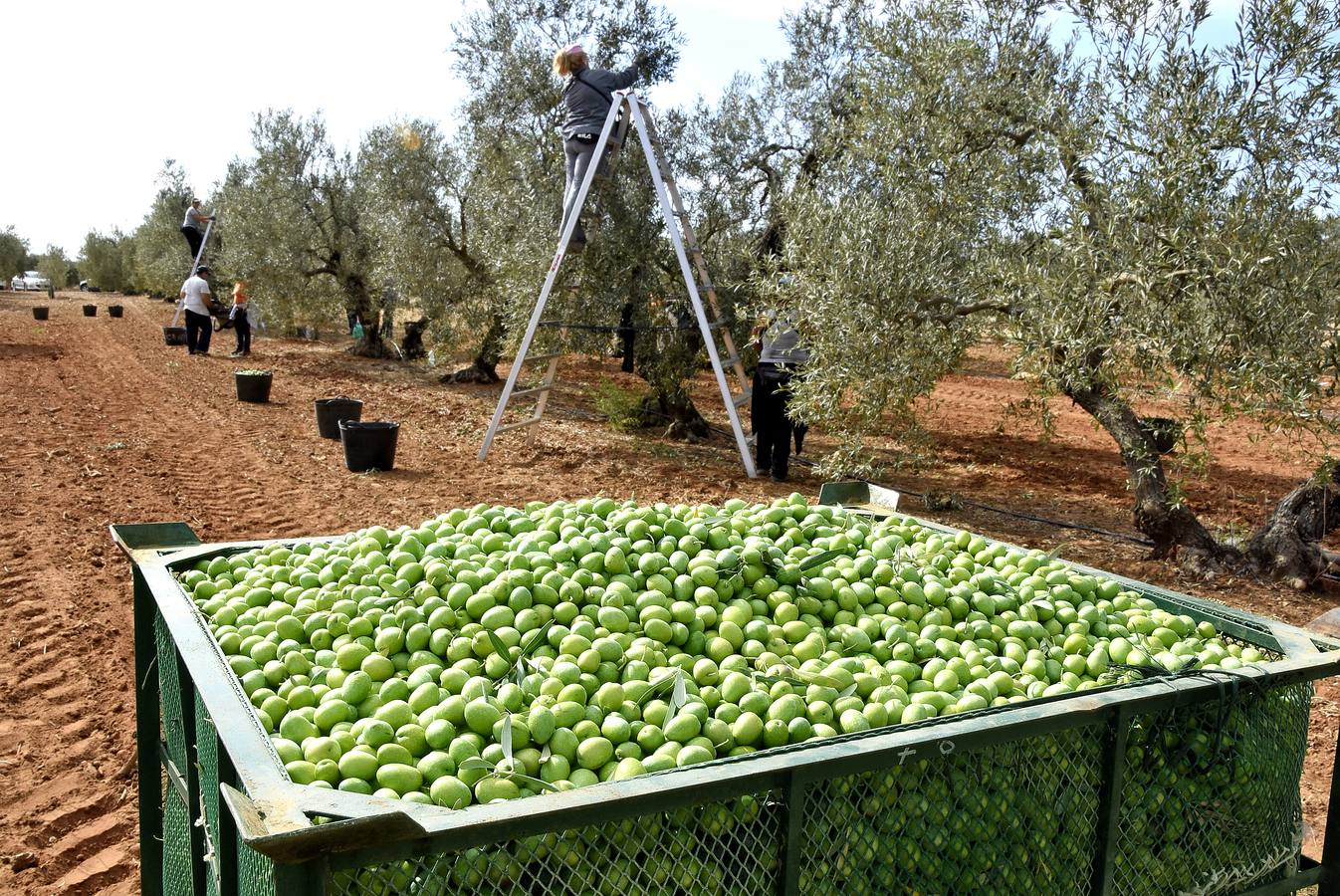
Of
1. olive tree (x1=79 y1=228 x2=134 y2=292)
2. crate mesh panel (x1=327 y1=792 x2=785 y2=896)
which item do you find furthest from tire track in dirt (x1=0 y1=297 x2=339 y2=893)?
olive tree (x1=79 y1=228 x2=134 y2=292)

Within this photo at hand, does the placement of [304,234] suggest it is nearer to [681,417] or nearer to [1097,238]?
[681,417]

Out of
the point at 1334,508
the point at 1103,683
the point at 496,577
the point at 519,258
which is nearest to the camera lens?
the point at 1103,683

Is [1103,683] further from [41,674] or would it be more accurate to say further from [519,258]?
[519,258]

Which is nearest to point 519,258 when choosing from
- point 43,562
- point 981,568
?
point 43,562

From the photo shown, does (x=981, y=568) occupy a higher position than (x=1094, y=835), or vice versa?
(x=981, y=568)

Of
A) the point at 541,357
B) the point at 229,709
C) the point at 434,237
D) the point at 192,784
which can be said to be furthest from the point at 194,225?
the point at 229,709

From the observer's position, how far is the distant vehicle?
7338 centimetres

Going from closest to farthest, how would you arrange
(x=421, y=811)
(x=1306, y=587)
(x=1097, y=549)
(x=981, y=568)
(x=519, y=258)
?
1. (x=421, y=811)
2. (x=981, y=568)
3. (x=1306, y=587)
4. (x=1097, y=549)
5. (x=519, y=258)

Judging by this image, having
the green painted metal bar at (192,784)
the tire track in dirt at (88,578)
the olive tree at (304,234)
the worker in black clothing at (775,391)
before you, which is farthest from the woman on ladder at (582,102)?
the olive tree at (304,234)

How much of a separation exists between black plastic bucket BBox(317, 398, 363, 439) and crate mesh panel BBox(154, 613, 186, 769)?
9.33 m

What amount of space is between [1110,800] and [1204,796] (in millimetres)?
332

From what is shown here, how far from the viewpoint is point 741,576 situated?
273 centimetres

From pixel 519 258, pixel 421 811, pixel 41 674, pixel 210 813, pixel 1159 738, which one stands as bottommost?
pixel 41 674

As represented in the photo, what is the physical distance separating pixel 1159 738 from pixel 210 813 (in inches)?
81.6
